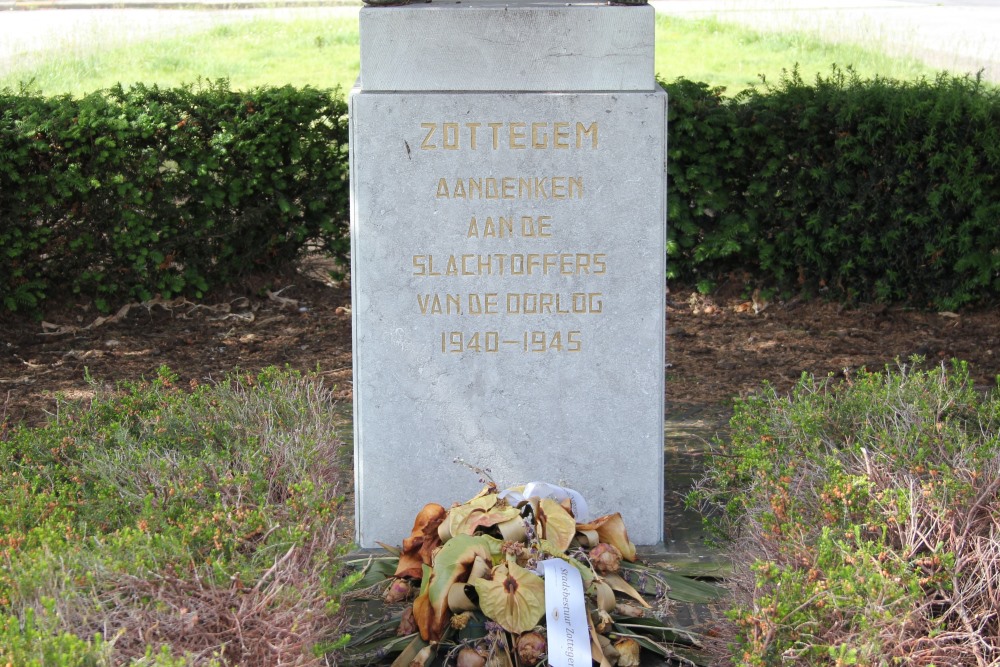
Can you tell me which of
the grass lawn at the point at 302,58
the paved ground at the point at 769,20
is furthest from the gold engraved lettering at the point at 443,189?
the paved ground at the point at 769,20

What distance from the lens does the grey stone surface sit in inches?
153

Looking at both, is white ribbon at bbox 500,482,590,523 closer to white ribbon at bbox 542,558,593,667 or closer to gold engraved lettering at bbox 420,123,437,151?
white ribbon at bbox 542,558,593,667

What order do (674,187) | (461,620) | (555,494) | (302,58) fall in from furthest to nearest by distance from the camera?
1. (302,58)
2. (674,187)
3. (555,494)
4. (461,620)

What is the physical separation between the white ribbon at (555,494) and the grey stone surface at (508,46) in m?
1.40

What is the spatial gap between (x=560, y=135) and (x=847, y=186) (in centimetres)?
363

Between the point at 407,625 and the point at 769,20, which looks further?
the point at 769,20

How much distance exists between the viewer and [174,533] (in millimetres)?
3125

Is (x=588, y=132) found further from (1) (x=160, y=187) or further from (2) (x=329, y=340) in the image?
(1) (x=160, y=187)

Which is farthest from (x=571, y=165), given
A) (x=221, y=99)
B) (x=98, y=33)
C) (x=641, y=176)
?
(x=98, y=33)

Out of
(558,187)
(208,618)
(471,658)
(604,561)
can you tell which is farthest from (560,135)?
(208,618)

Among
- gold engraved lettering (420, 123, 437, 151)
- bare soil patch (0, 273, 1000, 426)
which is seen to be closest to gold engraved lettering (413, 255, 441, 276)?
gold engraved lettering (420, 123, 437, 151)

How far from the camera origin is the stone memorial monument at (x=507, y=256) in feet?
12.9

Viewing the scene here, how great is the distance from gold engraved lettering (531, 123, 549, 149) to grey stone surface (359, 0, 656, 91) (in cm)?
14

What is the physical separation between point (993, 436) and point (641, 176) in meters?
1.51
